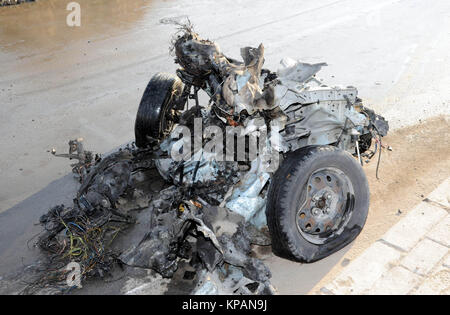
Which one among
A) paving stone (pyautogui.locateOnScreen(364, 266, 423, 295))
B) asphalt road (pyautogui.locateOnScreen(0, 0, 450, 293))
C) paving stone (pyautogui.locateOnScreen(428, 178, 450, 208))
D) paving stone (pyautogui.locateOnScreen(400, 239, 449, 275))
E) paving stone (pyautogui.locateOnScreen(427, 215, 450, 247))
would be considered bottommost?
paving stone (pyautogui.locateOnScreen(364, 266, 423, 295))

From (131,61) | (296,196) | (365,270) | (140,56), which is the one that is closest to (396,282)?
(365,270)

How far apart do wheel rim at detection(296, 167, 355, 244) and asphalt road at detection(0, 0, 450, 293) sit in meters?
0.33

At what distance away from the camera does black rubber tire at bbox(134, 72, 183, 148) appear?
218 inches

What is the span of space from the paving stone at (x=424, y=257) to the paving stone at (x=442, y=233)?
3.0 inches

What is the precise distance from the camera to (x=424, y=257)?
4184mm

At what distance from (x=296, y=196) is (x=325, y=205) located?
541 mm

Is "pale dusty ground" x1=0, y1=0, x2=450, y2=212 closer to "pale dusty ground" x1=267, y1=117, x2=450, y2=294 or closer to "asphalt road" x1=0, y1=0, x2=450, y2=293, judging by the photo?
"asphalt road" x1=0, y1=0, x2=450, y2=293

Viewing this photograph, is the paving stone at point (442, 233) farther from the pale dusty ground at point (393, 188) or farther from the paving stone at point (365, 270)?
the paving stone at point (365, 270)

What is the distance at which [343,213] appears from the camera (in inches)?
169

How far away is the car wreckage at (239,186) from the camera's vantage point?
388 cm

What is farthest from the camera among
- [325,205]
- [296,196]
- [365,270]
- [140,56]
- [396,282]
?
[140,56]

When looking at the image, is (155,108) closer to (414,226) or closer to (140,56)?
(414,226)

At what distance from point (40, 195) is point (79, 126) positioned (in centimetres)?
189

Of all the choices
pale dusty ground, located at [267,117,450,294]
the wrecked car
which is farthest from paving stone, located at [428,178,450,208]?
the wrecked car
